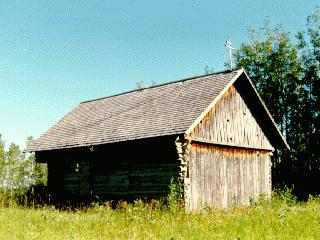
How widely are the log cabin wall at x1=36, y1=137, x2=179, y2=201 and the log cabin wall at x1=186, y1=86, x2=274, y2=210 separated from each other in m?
1.18

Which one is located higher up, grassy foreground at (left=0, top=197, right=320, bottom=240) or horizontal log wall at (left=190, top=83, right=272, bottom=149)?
horizontal log wall at (left=190, top=83, right=272, bottom=149)

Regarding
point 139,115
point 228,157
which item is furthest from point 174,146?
point 139,115

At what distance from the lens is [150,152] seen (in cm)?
1702

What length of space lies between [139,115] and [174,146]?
366 centimetres

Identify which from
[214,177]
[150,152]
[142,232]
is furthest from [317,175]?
[142,232]

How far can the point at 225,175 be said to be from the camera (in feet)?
58.5

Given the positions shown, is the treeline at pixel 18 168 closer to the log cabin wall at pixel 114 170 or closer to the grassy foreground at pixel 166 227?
the log cabin wall at pixel 114 170

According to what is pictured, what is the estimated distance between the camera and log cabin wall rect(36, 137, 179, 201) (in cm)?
1655

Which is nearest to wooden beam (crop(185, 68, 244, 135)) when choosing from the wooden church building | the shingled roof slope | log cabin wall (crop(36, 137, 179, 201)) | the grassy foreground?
the wooden church building

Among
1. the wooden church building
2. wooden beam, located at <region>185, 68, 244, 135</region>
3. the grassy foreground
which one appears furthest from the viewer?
the wooden church building

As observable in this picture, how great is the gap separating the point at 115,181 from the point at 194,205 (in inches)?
166

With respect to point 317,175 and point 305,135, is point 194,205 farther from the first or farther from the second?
point 305,135

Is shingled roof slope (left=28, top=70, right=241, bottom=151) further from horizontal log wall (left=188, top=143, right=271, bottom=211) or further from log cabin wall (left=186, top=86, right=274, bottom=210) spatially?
horizontal log wall (left=188, top=143, right=271, bottom=211)

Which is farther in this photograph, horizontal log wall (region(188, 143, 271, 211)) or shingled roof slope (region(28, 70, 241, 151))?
shingled roof slope (region(28, 70, 241, 151))
